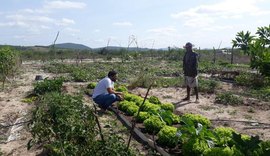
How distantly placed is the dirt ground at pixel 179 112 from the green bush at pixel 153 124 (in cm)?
149

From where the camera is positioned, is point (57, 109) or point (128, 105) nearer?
point (57, 109)

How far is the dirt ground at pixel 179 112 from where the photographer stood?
6676 millimetres

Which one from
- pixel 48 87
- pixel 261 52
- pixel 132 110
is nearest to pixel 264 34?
pixel 261 52

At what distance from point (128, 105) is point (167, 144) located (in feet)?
9.13

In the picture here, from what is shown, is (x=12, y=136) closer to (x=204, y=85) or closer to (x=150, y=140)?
(x=150, y=140)

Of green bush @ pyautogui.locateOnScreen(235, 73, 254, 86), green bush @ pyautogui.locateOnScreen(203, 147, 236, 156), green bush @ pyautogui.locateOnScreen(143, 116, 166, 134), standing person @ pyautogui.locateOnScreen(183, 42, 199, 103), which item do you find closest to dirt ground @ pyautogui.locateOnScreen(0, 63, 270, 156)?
standing person @ pyautogui.locateOnScreen(183, 42, 199, 103)

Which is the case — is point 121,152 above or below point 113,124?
above

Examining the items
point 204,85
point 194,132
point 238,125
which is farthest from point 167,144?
point 204,85

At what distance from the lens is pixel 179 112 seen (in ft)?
29.2

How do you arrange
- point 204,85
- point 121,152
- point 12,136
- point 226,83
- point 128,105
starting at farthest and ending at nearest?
point 226,83
point 204,85
point 128,105
point 12,136
point 121,152

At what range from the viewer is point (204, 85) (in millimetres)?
12797

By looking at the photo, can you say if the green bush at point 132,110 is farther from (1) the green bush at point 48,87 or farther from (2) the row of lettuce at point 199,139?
(1) the green bush at point 48,87

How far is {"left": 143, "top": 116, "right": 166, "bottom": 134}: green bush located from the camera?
6.71 metres

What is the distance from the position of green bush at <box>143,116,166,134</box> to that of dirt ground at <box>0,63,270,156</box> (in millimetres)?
1491
